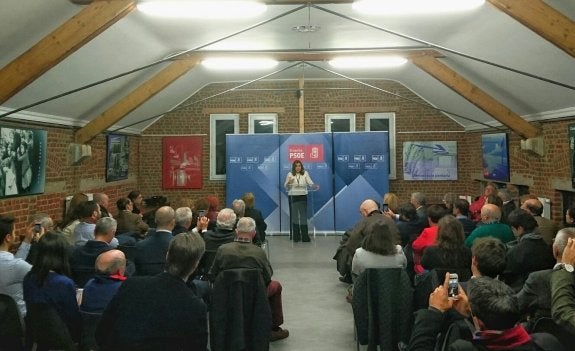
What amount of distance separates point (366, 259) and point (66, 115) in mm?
5392

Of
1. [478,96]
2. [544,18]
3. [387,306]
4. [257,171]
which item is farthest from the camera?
[257,171]

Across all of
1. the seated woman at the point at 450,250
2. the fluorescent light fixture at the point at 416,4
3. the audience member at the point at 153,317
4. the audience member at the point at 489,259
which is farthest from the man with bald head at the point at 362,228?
the audience member at the point at 153,317

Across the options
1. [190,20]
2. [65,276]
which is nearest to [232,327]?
[65,276]

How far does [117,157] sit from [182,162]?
1.83 m

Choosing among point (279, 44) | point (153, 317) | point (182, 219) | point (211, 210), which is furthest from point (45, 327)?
point (279, 44)

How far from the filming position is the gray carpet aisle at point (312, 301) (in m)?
4.44

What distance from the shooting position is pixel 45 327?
2.88m

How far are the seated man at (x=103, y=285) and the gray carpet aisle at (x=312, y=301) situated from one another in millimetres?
1717

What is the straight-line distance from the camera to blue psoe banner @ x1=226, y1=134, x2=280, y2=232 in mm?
10398

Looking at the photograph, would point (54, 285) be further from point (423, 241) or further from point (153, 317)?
point (423, 241)

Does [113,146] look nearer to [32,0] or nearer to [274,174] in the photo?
[274,174]

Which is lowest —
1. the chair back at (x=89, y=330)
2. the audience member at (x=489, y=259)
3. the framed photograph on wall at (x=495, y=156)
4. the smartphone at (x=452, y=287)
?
the chair back at (x=89, y=330)

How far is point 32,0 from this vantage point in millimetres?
4281

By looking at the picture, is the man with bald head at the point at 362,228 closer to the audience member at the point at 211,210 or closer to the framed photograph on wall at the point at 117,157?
the audience member at the point at 211,210
